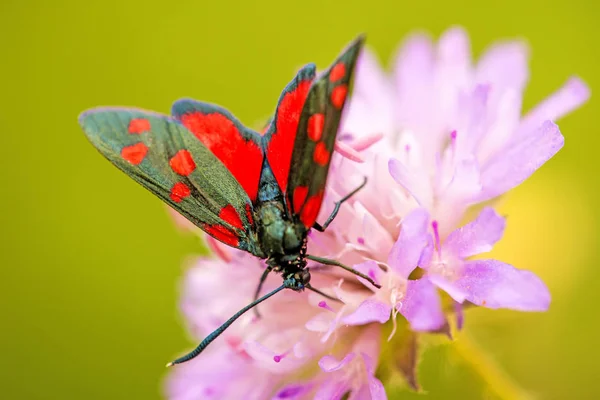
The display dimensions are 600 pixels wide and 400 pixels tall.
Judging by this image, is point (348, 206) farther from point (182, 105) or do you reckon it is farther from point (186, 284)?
point (186, 284)

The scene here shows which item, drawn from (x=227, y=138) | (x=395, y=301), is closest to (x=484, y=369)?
(x=395, y=301)

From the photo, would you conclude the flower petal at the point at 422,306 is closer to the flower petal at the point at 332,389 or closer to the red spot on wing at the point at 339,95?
the flower petal at the point at 332,389

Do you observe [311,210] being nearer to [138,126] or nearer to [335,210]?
[335,210]

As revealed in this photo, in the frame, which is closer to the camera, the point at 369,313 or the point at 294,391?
the point at 369,313

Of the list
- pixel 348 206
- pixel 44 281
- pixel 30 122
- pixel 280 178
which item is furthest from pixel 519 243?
pixel 30 122

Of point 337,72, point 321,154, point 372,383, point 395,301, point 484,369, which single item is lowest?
point 484,369

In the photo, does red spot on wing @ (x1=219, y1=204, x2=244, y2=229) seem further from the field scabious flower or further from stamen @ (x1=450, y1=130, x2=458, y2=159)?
stamen @ (x1=450, y1=130, x2=458, y2=159)

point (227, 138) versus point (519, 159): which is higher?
point (227, 138)
